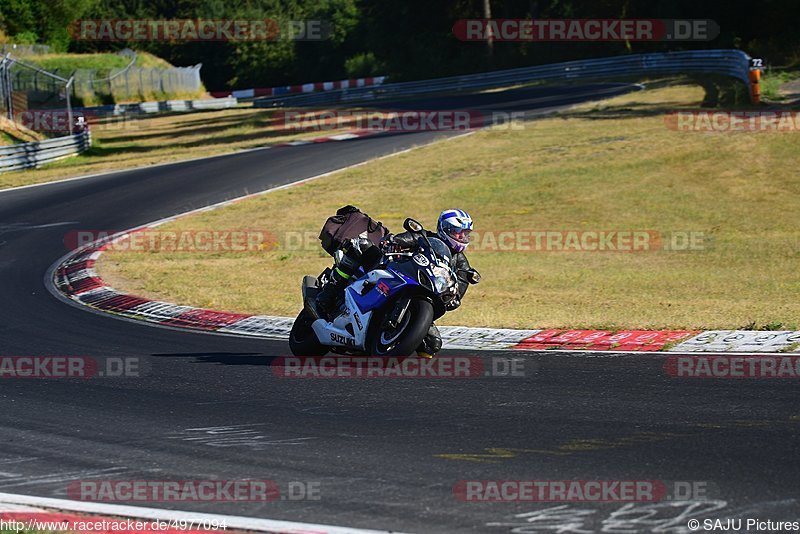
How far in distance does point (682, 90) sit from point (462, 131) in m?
10.0

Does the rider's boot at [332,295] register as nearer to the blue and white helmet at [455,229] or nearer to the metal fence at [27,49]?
the blue and white helmet at [455,229]

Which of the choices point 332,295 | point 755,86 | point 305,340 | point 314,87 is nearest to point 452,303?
point 332,295

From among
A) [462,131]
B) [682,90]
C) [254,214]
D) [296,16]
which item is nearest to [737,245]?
[254,214]

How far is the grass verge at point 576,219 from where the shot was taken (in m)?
14.1

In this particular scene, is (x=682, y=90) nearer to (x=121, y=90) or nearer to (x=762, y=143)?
(x=762, y=143)

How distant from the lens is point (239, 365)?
10125 mm

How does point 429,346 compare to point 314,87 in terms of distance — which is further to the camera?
point 314,87

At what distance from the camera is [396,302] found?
30.2 ft

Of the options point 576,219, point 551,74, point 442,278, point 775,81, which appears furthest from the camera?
point 551,74

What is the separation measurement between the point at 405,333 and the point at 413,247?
769 millimetres

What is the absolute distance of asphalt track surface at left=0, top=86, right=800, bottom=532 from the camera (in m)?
5.69

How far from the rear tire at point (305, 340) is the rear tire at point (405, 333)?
94 centimetres

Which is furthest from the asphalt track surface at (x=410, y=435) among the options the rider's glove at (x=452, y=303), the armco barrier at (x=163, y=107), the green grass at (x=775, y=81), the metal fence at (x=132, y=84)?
the metal fence at (x=132, y=84)

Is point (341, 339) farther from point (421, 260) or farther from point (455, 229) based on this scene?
point (455, 229)
